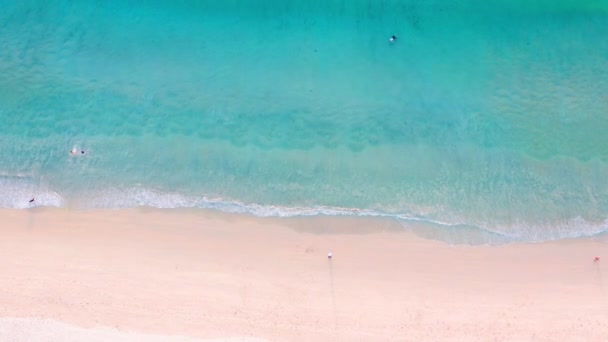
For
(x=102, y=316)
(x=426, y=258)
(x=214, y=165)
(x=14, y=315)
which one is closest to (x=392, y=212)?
(x=426, y=258)

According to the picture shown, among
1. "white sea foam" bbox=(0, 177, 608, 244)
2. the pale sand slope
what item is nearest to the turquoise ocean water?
"white sea foam" bbox=(0, 177, 608, 244)

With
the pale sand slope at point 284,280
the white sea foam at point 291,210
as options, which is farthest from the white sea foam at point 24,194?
the pale sand slope at point 284,280

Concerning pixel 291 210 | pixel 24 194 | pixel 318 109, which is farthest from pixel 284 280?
pixel 24 194

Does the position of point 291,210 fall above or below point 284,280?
above

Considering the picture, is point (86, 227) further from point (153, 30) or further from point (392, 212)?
point (392, 212)

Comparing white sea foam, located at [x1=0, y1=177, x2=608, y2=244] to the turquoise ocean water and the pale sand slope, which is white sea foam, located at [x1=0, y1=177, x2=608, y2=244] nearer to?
the turquoise ocean water

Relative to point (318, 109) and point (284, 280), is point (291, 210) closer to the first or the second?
point (284, 280)

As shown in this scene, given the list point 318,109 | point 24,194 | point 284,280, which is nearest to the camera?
point 284,280

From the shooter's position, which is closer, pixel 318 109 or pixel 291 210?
pixel 291 210

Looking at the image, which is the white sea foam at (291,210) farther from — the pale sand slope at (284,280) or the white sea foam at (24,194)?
the pale sand slope at (284,280)
